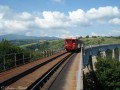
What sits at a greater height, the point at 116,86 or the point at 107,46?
the point at 107,46

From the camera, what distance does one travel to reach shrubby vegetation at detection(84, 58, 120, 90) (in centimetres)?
5792

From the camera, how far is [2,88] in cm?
1448

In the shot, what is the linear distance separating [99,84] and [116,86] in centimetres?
355

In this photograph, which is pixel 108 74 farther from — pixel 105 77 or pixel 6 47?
pixel 6 47

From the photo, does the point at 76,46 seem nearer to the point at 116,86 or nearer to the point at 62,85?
the point at 116,86

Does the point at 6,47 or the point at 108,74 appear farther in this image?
the point at 108,74

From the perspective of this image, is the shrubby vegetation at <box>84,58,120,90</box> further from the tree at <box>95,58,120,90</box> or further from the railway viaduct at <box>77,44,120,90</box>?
the railway viaduct at <box>77,44,120,90</box>

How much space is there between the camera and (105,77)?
60.6 meters

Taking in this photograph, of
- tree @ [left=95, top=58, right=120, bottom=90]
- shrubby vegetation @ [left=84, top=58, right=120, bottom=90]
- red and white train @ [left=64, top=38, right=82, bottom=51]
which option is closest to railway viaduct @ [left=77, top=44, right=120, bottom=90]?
red and white train @ [left=64, top=38, right=82, bottom=51]

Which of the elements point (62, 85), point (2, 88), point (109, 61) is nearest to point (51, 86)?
point (62, 85)

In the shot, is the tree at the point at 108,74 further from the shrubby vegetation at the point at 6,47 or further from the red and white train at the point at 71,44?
the shrubby vegetation at the point at 6,47

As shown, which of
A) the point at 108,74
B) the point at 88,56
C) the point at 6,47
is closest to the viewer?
the point at 6,47

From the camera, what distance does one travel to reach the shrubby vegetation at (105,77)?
190 ft

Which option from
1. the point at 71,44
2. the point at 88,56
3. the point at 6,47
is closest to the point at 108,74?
the point at 88,56
